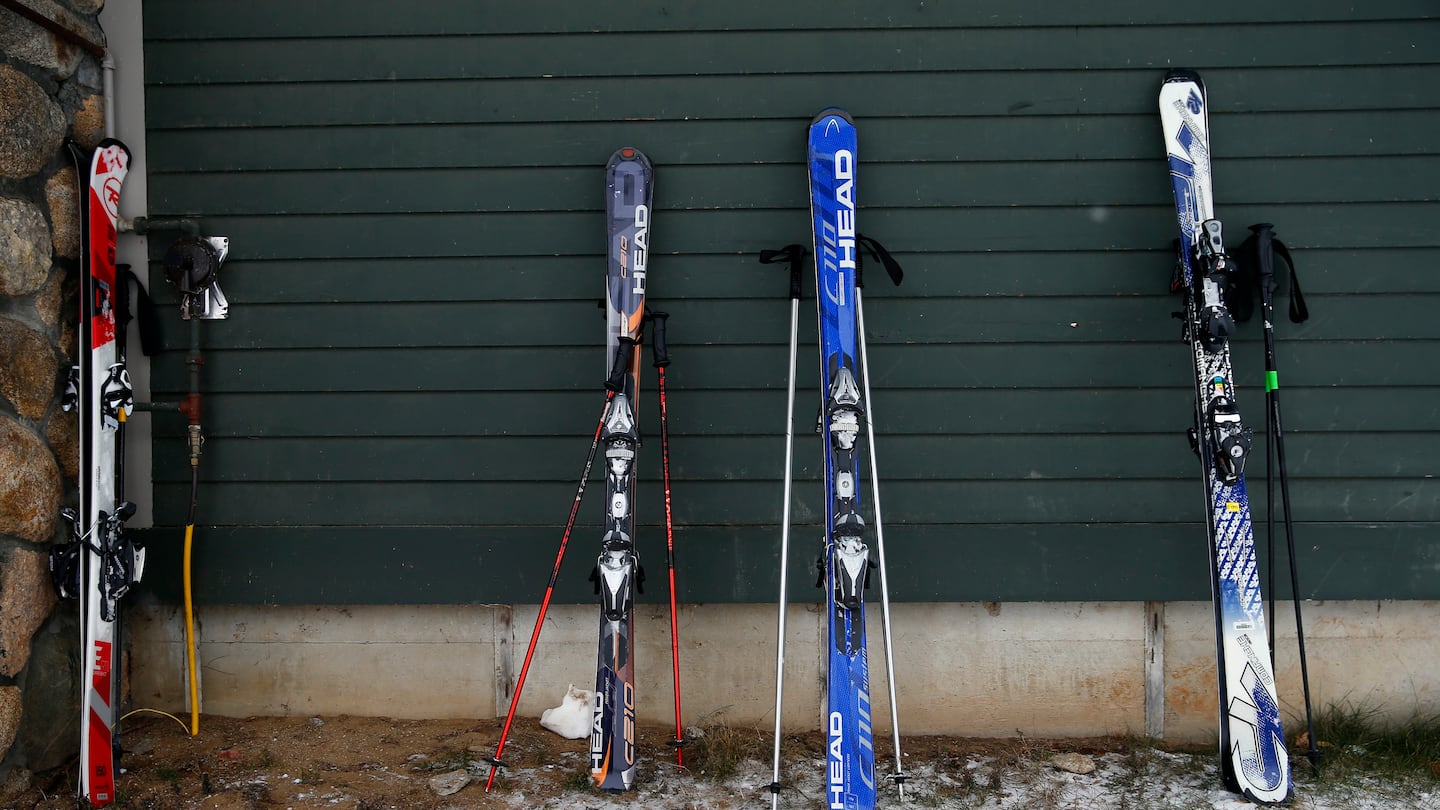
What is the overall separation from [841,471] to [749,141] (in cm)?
109

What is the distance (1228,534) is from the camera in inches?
106

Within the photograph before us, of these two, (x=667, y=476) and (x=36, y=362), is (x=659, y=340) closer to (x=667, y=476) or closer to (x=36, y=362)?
(x=667, y=476)

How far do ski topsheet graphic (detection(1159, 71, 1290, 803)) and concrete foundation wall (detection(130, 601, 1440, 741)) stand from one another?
1.10ft

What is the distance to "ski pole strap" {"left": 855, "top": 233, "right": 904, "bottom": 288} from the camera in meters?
2.75

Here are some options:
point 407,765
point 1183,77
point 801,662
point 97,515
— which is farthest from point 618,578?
point 1183,77

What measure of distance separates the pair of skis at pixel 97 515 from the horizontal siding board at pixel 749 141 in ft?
1.42

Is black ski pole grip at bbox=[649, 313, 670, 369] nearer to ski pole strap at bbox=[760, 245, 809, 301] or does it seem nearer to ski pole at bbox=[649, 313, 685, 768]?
ski pole at bbox=[649, 313, 685, 768]

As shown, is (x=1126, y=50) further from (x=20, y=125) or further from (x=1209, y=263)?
(x=20, y=125)

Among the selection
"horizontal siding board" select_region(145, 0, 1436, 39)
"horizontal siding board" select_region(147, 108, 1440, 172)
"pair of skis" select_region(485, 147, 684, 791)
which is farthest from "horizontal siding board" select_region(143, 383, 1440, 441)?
"horizontal siding board" select_region(145, 0, 1436, 39)

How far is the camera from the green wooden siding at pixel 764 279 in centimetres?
290

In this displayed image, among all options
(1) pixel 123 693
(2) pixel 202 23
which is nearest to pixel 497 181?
(2) pixel 202 23

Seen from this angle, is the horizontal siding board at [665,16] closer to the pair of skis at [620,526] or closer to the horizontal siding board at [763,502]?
the pair of skis at [620,526]

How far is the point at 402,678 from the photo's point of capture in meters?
3.10

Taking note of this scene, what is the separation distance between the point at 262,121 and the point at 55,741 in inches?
77.1
